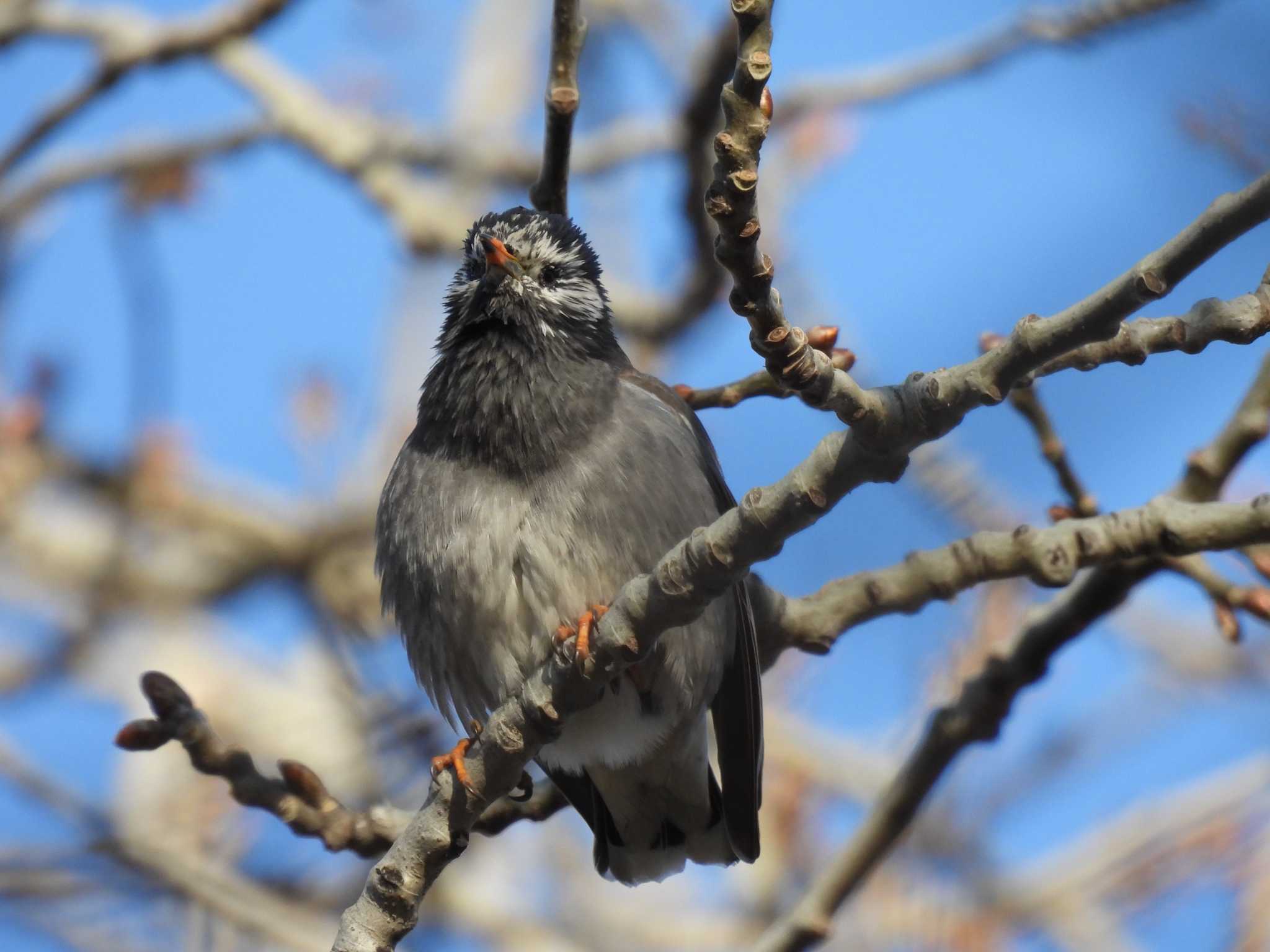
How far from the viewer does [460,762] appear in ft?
12.2

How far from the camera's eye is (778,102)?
25.8 ft

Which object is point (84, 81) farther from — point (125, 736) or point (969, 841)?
point (969, 841)

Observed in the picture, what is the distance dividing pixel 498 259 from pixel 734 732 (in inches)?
73.4

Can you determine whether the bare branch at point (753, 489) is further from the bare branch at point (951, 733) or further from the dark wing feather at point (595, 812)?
the dark wing feather at point (595, 812)

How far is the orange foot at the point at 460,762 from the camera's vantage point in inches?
144

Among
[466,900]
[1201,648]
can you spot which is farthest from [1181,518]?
[466,900]

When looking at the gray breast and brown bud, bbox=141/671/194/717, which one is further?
the gray breast

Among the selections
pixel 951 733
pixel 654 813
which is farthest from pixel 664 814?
pixel 951 733

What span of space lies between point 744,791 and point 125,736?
2064 millimetres

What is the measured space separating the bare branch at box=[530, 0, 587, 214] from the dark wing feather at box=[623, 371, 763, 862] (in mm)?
824

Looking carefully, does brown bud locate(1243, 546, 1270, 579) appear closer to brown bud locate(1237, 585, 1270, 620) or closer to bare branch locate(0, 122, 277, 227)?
brown bud locate(1237, 585, 1270, 620)

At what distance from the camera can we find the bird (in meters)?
4.28

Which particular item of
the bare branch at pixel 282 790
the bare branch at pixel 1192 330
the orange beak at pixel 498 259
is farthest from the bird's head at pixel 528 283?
the bare branch at pixel 1192 330

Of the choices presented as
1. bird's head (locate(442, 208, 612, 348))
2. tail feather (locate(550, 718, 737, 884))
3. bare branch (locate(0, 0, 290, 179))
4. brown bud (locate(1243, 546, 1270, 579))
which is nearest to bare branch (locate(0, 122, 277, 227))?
bare branch (locate(0, 0, 290, 179))
